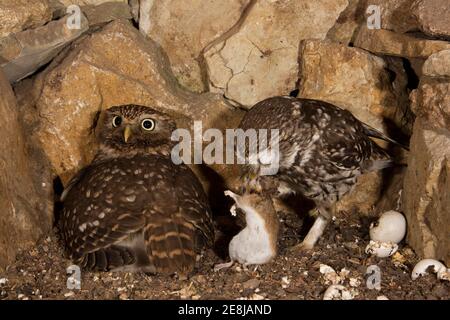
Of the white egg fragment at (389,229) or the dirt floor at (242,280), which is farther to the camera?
the white egg fragment at (389,229)

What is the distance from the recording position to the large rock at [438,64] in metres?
4.59

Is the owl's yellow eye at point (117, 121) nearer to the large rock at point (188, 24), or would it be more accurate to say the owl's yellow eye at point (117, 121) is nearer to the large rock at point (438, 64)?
the large rock at point (188, 24)

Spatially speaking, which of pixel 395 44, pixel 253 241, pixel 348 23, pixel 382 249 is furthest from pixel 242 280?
pixel 348 23

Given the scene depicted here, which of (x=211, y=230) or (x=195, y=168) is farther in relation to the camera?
(x=195, y=168)

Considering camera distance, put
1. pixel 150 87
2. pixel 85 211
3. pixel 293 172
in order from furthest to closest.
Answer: pixel 150 87, pixel 293 172, pixel 85 211

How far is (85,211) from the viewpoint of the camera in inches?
180

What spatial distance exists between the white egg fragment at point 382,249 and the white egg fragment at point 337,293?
60cm

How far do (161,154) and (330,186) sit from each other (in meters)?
1.16

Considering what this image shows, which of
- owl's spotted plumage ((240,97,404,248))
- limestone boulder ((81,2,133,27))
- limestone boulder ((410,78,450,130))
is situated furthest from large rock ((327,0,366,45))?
limestone boulder ((81,2,133,27))

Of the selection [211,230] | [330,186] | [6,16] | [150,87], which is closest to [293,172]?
[330,186]

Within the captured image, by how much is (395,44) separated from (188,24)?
4.96ft

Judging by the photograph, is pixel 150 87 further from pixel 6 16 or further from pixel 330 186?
pixel 330 186

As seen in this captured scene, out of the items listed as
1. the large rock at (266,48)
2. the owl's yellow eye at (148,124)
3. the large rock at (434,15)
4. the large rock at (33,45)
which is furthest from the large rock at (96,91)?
the large rock at (434,15)

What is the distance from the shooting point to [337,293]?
4211 millimetres
